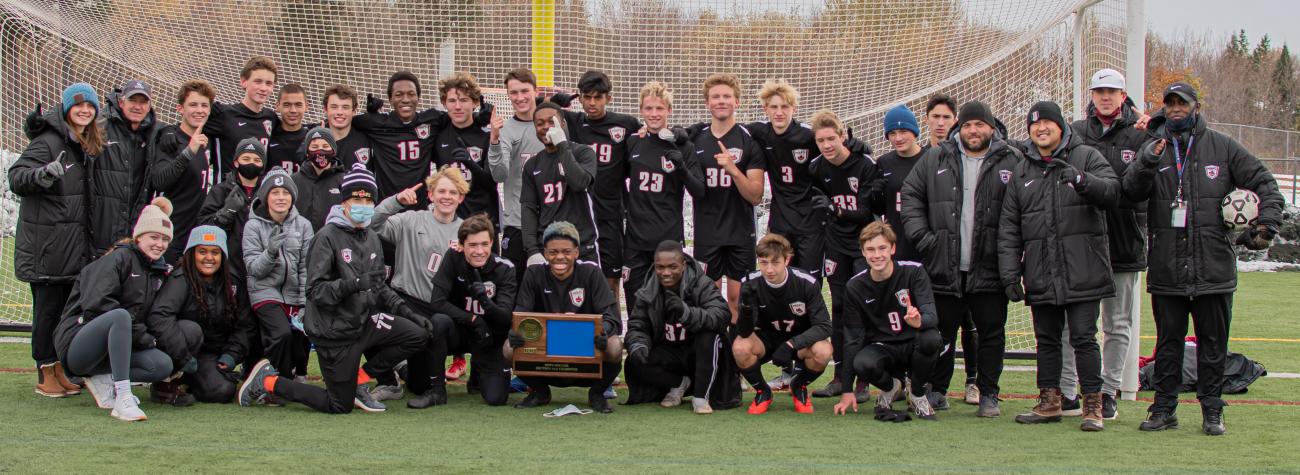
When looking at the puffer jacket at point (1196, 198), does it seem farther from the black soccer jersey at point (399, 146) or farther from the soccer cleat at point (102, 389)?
the soccer cleat at point (102, 389)

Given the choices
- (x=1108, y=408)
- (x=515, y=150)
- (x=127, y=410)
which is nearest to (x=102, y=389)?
(x=127, y=410)

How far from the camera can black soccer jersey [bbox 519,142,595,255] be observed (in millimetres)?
6391

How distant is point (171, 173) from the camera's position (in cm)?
632

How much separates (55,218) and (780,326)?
A: 3.88m

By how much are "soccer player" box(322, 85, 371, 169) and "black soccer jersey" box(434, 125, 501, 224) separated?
1.52ft

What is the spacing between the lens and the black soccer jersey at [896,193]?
20.4 feet

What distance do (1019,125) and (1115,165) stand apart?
2174mm

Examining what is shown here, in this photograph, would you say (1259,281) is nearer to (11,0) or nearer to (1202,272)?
(1202,272)

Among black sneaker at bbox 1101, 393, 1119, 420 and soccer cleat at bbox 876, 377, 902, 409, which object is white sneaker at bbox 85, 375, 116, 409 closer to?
soccer cleat at bbox 876, 377, 902, 409

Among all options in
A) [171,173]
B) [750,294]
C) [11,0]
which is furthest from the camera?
[11,0]

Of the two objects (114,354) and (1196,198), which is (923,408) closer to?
(1196,198)

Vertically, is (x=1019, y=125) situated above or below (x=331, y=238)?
above

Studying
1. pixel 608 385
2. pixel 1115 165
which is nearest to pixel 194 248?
pixel 608 385

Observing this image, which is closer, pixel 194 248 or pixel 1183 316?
pixel 1183 316
